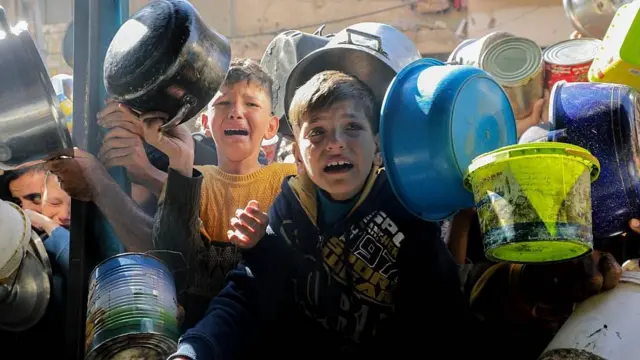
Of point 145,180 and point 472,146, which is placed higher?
point 472,146

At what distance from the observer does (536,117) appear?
131 inches

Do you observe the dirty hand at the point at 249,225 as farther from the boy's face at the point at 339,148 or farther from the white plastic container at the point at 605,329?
the white plastic container at the point at 605,329

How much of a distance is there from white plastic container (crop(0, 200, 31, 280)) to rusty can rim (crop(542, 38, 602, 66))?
2.08m

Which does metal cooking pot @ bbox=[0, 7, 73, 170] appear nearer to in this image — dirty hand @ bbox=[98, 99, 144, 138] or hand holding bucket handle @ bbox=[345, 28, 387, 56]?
dirty hand @ bbox=[98, 99, 144, 138]

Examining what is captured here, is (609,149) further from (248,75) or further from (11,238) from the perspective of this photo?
(11,238)

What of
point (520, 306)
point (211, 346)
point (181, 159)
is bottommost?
point (211, 346)

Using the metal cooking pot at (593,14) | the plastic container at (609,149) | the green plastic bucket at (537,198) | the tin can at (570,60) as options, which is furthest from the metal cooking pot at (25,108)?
the metal cooking pot at (593,14)

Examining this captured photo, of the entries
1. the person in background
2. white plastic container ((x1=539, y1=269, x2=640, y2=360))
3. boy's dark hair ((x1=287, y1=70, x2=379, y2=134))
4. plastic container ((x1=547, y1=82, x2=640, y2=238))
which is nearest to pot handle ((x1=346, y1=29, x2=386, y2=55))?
boy's dark hair ((x1=287, y1=70, x2=379, y2=134))

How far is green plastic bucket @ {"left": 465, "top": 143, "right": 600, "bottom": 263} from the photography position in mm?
1906

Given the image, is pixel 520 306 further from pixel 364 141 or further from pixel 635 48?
pixel 635 48

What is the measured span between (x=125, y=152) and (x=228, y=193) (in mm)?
353

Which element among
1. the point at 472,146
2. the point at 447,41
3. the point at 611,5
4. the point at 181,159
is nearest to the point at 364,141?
the point at 472,146

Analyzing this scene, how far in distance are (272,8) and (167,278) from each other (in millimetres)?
6142

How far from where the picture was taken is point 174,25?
2527mm
